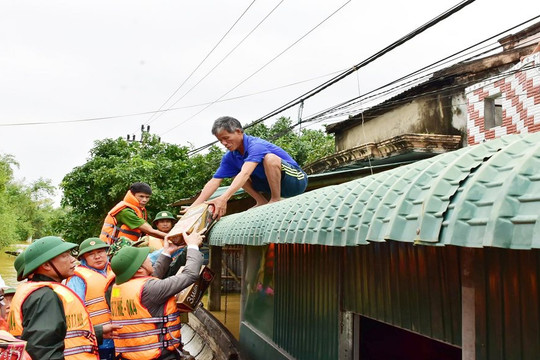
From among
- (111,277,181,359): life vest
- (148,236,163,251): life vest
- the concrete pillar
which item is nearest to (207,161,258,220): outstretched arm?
(111,277,181,359): life vest

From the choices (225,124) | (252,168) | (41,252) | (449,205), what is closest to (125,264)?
(41,252)

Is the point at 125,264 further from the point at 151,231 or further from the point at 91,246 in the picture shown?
the point at 151,231

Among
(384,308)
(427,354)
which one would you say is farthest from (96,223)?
(384,308)

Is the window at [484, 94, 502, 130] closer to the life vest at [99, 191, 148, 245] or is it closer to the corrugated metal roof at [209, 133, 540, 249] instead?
the life vest at [99, 191, 148, 245]

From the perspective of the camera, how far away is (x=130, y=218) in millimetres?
7070

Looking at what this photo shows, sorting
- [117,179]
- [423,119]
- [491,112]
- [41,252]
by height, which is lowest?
[41,252]

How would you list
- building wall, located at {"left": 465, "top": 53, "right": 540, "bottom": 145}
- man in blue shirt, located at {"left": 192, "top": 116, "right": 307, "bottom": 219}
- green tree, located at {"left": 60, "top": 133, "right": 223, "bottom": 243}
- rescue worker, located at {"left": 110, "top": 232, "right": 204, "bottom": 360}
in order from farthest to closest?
green tree, located at {"left": 60, "top": 133, "right": 223, "bottom": 243} < building wall, located at {"left": 465, "top": 53, "right": 540, "bottom": 145} < man in blue shirt, located at {"left": 192, "top": 116, "right": 307, "bottom": 219} < rescue worker, located at {"left": 110, "top": 232, "right": 204, "bottom": 360}

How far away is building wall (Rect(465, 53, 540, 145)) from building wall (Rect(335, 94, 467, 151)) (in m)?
1.49

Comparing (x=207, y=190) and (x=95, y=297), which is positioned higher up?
(x=207, y=190)

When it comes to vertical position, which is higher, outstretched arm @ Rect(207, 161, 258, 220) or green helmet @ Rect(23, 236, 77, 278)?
outstretched arm @ Rect(207, 161, 258, 220)

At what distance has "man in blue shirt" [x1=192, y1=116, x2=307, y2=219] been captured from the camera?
226 inches

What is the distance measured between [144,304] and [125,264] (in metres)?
0.40

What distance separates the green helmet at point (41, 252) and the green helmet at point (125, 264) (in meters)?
0.69

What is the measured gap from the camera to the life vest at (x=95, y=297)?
16.0 feet
